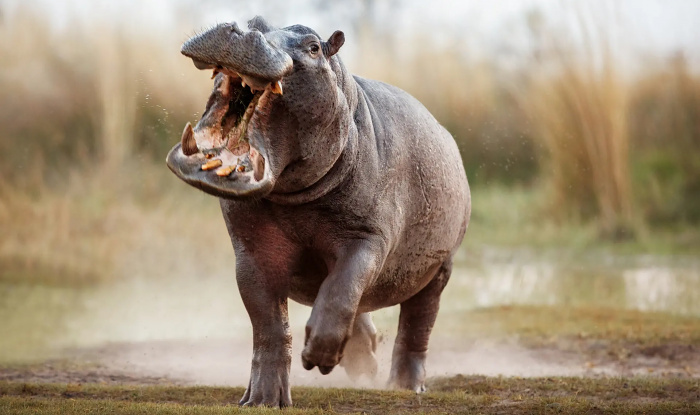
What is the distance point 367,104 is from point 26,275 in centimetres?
597

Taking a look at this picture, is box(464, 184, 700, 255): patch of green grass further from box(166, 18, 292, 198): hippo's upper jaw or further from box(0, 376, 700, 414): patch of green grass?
box(166, 18, 292, 198): hippo's upper jaw

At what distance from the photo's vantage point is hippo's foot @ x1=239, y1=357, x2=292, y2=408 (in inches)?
185

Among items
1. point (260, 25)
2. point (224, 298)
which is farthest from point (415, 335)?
point (224, 298)

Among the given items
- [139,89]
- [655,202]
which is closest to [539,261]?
[655,202]

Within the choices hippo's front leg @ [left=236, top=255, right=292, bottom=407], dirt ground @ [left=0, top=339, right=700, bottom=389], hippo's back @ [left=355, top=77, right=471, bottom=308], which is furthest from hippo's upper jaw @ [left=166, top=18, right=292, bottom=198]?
dirt ground @ [left=0, top=339, right=700, bottom=389]

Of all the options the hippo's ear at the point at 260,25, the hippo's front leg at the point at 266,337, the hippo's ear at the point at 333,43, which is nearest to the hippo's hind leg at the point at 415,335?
the hippo's front leg at the point at 266,337

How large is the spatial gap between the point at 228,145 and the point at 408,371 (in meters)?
2.28

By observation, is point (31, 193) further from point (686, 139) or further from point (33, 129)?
point (686, 139)

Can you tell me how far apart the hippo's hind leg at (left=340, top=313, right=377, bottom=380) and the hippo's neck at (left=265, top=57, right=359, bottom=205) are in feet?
6.37

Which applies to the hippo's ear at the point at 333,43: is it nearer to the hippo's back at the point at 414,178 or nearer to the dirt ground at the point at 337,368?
the hippo's back at the point at 414,178

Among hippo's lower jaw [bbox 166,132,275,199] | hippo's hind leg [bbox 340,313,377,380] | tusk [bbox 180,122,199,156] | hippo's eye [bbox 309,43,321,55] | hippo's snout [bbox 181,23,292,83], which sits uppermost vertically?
hippo's eye [bbox 309,43,321,55]

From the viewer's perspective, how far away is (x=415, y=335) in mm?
6121

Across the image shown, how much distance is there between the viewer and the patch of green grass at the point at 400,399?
4613 mm

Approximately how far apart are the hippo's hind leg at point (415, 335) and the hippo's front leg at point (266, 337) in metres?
1.38
